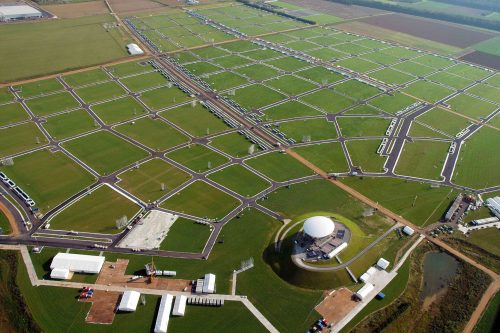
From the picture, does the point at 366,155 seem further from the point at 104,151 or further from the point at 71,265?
the point at 71,265

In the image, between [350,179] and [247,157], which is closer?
[350,179]

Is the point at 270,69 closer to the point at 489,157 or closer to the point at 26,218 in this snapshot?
the point at 489,157

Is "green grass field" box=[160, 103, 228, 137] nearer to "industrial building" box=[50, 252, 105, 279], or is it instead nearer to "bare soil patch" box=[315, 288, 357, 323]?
"industrial building" box=[50, 252, 105, 279]

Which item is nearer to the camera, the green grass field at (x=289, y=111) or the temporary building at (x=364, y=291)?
the temporary building at (x=364, y=291)

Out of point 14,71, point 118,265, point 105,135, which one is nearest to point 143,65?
point 14,71

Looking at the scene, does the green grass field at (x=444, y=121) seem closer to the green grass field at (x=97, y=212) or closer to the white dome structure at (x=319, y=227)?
the white dome structure at (x=319, y=227)

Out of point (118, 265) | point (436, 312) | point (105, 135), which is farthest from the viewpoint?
point (105, 135)

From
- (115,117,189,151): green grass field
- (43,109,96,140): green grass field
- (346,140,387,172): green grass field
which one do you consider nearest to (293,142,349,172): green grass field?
(346,140,387,172): green grass field

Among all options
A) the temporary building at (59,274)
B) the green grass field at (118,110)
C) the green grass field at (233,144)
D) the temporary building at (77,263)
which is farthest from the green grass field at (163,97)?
the temporary building at (59,274)
